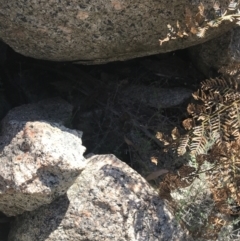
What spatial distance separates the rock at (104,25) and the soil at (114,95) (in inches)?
22.4

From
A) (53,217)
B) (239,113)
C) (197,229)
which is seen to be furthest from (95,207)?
(239,113)

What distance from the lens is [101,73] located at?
13.1 ft

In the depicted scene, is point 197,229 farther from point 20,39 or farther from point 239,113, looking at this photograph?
point 20,39

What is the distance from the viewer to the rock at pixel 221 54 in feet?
11.2

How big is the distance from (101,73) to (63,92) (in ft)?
0.98

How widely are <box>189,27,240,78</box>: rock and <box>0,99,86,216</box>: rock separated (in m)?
1.02

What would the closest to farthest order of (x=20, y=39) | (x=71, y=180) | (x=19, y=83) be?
1. (x=71, y=180)
2. (x=20, y=39)
3. (x=19, y=83)

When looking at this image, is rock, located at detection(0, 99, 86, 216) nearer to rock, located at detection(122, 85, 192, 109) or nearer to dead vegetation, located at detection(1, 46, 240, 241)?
dead vegetation, located at detection(1, 46, 240, 241)

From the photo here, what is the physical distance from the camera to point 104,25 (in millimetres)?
3137

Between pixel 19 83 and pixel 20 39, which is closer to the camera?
pixel 20 39

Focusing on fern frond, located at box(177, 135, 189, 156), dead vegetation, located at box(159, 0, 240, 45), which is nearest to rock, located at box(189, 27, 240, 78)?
dead vegetation, located at box(159, 0, 240, 45)

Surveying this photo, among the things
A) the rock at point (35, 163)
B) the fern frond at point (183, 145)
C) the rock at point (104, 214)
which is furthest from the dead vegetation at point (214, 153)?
the rock at point (35, 163)

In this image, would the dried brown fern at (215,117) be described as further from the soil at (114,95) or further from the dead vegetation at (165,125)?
the soil at (114,95)

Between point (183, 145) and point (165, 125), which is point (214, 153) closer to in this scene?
point (183, 145)
